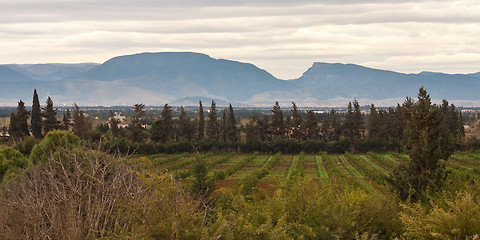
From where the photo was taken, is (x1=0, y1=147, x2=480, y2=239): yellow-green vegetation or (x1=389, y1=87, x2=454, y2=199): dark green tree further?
(x1=389, y1=87, x2=454, y2=199): dark green tree

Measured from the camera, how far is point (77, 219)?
11398 millimetres

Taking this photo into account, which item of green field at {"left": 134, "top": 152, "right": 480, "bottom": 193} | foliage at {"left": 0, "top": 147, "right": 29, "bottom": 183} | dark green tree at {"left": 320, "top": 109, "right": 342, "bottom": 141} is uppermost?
foliage at {"left": 0, "top": 147, "right": 29, "bottom": 183}

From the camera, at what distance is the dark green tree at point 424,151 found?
74.0ft

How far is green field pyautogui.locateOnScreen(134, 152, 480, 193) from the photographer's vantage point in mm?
47228

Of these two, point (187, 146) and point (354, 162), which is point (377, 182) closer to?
point (354, 162)

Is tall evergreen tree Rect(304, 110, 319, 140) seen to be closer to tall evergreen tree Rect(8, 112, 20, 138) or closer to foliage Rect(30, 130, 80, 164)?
tall evergreen tree Rect(8, 112, 20, 138)

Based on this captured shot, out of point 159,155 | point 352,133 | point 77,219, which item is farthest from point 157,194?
point 352,133

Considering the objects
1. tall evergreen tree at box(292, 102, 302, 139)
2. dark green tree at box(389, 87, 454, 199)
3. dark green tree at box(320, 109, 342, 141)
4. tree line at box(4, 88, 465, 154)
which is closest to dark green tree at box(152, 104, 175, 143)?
tree line at box(4, 88, 465, 154)

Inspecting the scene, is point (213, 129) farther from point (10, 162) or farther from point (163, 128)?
point (10, 162)

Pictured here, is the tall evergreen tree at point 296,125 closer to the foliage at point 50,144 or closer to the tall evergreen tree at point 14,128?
the tall evergreen tree at point 14,128

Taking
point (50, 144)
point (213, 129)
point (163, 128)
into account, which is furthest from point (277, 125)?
point (50, 144)

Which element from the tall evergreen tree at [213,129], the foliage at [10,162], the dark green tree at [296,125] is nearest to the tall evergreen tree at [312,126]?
the dark green tree at [296,125]

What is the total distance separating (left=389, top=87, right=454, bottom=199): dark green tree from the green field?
18.8 m

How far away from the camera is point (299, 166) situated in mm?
57281
